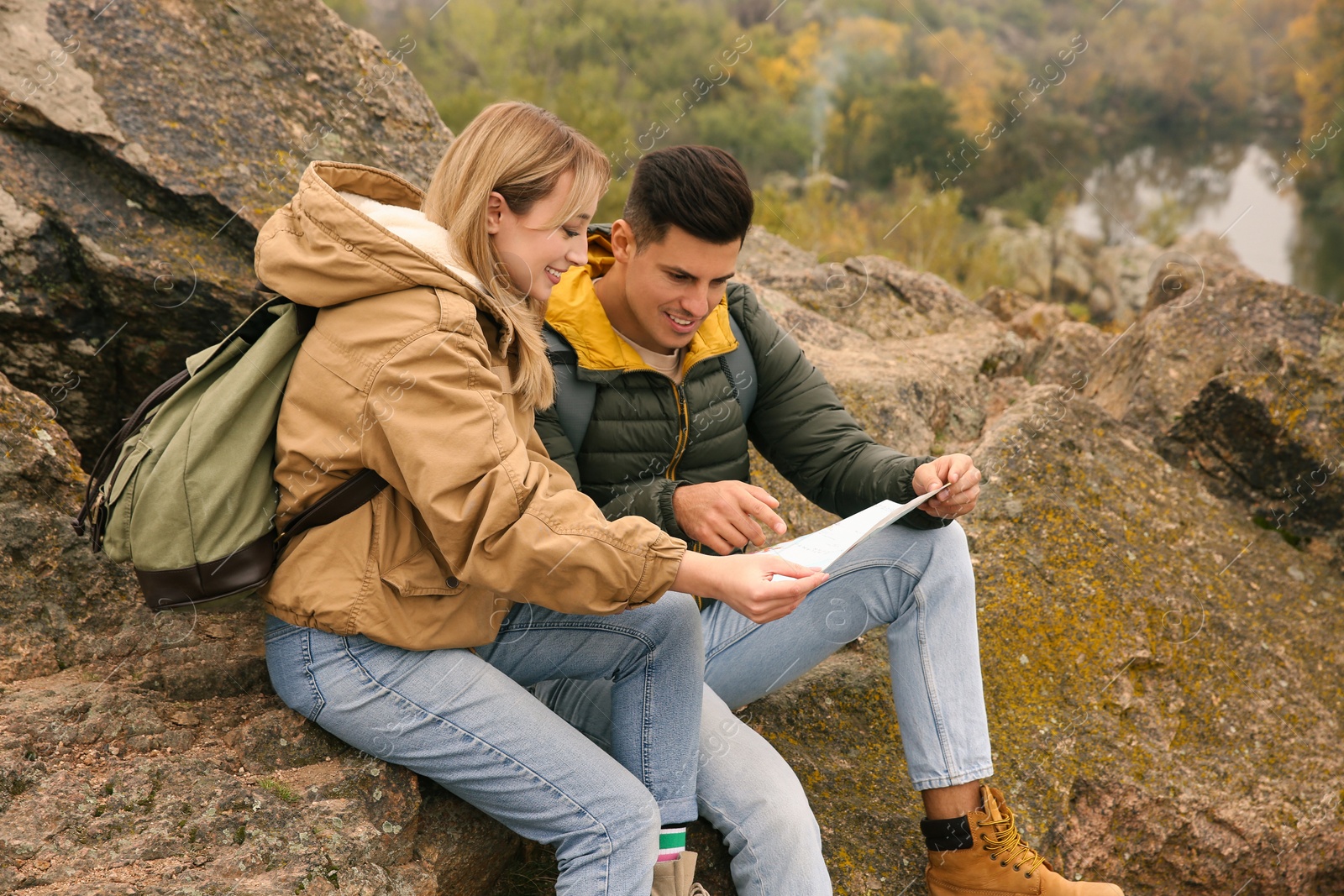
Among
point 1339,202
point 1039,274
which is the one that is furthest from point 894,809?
point 1339,202

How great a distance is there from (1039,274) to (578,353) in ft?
69.0

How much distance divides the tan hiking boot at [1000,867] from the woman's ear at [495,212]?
67.7 inches

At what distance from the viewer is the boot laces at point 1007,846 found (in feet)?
7.38

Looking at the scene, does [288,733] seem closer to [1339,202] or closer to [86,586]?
[86,586]

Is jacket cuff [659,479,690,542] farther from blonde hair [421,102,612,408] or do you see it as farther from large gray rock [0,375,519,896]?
large gray rock [0,375,519,896]

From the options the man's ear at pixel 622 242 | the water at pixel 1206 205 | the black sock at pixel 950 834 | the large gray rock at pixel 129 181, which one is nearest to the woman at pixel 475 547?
the man's ear at pixel 622 242

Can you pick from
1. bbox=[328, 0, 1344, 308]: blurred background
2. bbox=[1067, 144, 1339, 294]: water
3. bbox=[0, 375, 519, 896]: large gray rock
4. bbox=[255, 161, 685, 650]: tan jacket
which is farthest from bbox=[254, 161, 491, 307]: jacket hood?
bbox=[1067, 144, 1339, 294]: water

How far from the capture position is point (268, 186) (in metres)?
3.16

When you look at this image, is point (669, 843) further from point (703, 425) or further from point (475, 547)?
point (703, 425)

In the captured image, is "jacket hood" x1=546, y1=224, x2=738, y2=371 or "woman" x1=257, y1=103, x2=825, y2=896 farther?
"jacket hood" x1=546, y1=224, x2=738, y2=371

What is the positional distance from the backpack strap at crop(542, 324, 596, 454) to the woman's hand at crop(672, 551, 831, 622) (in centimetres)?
65

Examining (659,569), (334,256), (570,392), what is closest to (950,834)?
(659,569)

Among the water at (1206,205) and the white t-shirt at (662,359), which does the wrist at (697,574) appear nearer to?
the white t-shirt at (662,359)

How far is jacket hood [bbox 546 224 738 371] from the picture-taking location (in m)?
2.50
